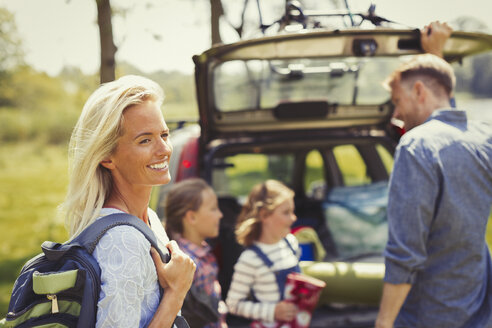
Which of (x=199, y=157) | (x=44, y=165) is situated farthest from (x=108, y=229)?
(x=44, y=165)

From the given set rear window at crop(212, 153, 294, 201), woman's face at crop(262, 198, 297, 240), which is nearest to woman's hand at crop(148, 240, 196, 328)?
woman's face at crop(262, 198, 297, 240)

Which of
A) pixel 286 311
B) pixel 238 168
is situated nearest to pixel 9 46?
pixel 238 168

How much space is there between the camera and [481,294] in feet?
Result: 6.09

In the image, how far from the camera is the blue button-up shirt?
68.1 inches

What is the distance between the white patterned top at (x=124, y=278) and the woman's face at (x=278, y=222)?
160 cm

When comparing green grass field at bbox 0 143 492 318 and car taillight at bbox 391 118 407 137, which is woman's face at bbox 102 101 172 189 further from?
car taillight at bbox 391 118 407 137

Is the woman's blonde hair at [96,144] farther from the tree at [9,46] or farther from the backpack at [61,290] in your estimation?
the tree at [9,46]

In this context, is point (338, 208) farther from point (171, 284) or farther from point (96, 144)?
point (96, 144)

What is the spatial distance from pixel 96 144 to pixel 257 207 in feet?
5.59

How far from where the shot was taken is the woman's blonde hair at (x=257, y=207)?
2.75 m

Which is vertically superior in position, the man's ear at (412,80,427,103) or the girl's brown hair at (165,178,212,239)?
the man's ear at (412,80,427,103)

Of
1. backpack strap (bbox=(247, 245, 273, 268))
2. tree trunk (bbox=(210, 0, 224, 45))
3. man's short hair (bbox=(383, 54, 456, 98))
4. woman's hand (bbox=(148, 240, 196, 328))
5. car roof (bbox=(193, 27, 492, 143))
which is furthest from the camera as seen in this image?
tree trunk (bbox=(210, 0, 224, 45))

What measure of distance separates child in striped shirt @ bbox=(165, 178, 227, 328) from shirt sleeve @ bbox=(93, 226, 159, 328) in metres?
1.24

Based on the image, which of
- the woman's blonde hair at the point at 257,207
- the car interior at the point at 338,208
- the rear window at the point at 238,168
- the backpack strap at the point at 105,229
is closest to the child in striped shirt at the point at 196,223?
the woman's blonde hair at the point at 257,207
